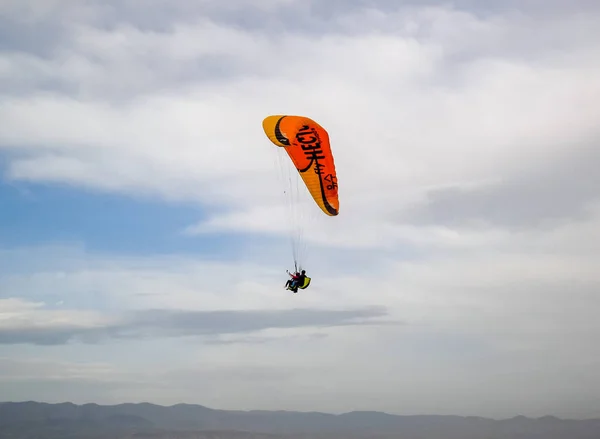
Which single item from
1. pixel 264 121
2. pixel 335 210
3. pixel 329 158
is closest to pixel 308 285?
pixel 335 210

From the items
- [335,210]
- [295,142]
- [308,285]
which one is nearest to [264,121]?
[295,142]

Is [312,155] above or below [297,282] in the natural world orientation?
above

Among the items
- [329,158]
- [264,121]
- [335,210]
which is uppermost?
[264,121]

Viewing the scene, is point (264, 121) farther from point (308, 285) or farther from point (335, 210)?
point (308, 285)

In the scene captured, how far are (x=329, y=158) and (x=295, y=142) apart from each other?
13.3ft

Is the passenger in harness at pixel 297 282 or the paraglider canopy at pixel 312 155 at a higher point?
the paraglider canopy at pixel 312 155

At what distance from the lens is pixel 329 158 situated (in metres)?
76.9

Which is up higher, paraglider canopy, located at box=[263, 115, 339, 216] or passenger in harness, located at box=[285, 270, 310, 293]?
paraglider canopy, located at box=[263, 115, 339, 216]

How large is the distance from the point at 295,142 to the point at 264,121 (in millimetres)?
5463

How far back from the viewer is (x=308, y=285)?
237ft

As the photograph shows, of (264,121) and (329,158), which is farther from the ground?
(264,121)

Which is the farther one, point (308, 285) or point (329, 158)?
point (329, 158)

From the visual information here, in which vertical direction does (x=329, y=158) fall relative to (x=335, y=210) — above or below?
above

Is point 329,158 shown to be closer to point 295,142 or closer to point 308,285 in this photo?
point 295,142
